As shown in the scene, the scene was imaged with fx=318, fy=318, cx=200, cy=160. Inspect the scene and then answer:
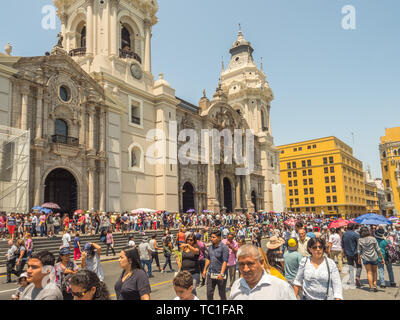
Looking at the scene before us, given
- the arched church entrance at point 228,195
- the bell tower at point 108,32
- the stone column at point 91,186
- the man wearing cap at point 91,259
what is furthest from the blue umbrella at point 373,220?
the arched church entrance at point 228,195

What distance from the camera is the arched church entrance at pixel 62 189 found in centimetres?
2302

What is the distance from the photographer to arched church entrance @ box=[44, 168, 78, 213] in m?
23.0

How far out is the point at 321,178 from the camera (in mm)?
70250

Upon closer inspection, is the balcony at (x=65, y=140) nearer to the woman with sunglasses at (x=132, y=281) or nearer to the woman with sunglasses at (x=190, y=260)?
the woman with sunglasses at (x=190, y=260)

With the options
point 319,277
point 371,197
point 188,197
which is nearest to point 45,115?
point 188,197

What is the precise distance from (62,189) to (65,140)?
12.1ft

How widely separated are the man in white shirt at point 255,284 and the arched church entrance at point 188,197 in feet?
99.4

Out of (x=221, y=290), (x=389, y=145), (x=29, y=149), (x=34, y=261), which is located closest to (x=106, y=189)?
(x=29, y=149)

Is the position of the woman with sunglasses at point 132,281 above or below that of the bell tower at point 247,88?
below

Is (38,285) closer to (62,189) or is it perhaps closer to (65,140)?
(65,140)

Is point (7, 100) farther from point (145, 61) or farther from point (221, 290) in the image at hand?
point (221, 290)

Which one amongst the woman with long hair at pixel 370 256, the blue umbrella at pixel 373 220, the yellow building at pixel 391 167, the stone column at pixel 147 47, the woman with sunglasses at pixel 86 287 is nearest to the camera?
the woman with sunglasses at pixel 86 287

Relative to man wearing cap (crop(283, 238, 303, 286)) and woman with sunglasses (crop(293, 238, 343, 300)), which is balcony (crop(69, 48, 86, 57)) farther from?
woman with sunglasses (crop(293, 238, 343, 300))

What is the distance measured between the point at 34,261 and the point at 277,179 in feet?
168
